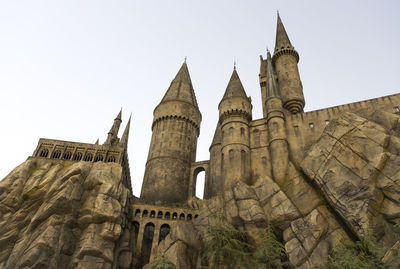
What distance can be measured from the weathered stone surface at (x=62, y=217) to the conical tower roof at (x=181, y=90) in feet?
66.4

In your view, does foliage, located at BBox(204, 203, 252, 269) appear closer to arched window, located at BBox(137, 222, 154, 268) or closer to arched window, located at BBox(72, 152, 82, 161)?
arched window, located at BBox(137, 222, 154, 268)

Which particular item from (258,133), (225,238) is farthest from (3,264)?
(258,133)

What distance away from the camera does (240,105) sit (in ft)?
121

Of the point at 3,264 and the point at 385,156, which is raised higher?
the point at 385,156

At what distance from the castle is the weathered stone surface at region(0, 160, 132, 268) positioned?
4503 mm

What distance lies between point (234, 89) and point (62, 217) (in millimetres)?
26682

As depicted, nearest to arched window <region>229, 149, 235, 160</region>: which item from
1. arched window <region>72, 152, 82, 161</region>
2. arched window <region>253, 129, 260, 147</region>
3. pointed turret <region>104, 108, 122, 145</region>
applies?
arched window <region>253, 129, 260, 147</region>

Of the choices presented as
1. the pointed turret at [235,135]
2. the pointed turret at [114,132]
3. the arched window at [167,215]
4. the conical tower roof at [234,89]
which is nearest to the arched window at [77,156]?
the pointed turret at [114,132]

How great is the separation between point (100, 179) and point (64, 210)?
5.13 metres

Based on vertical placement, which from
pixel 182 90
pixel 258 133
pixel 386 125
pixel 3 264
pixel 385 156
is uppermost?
pixel 182 90

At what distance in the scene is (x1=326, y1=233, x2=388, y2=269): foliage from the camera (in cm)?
1801

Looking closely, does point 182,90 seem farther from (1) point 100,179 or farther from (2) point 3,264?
(2) point 3,264

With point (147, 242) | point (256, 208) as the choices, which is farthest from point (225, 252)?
point (147, 242)

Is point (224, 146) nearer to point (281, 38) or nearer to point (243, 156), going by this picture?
point (243, 156)
